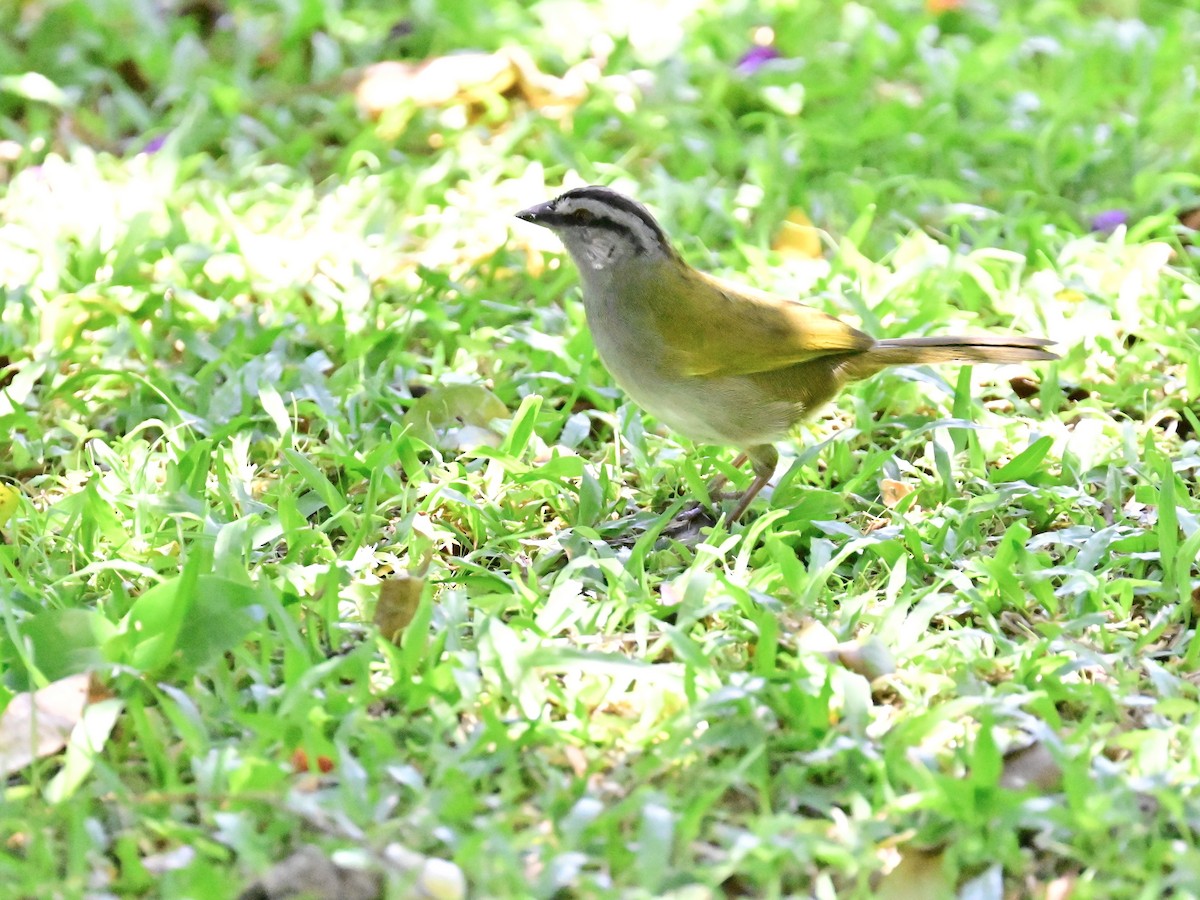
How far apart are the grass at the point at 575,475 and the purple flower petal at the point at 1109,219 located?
0.03 m

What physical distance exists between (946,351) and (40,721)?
2.85 metres

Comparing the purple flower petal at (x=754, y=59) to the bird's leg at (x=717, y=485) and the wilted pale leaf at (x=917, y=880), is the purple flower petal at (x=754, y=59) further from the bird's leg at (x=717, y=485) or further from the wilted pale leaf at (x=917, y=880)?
the wilted pale leaf at (x=917, y=880)

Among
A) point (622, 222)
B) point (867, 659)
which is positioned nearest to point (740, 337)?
point (622, 222)

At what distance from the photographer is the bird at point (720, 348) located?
4.72 meters

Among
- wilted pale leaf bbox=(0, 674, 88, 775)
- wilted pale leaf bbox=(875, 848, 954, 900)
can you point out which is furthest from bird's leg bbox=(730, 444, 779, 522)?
wilted pale leaf bbox=(0, 674, 88, 775)

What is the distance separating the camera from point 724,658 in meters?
3.90

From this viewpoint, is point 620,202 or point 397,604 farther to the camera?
point 620,202

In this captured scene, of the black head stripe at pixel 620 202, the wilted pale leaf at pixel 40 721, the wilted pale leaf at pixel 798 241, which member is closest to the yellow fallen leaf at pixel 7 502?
the wilted pale leaf at pixel 40 721

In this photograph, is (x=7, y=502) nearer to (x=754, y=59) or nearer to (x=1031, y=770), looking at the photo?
(x=1031, y=770)

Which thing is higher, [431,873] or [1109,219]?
[1109,219]

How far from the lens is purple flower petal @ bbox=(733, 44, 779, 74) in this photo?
305 inches

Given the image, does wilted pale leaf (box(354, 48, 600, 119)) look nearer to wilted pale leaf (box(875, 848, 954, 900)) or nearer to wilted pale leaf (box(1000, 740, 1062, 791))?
wilted pale leaf (box(1000, 740, 1062, 791))

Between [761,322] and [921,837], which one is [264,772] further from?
[761,322]

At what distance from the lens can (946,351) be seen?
4797 mm
